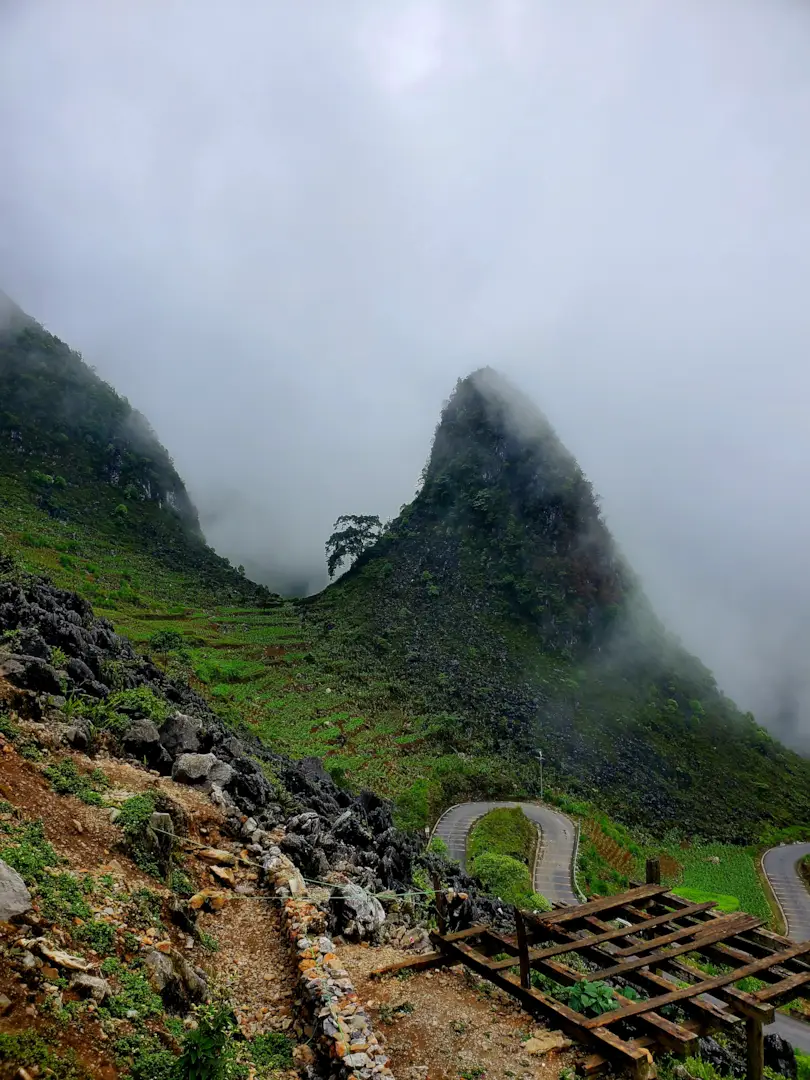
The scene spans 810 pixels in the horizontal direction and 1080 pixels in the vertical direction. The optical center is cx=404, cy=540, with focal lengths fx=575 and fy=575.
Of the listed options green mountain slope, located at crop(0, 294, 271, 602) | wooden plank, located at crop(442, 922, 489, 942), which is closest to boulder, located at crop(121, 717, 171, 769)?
wooden plank, located at crop(442, 922, 489, 942)

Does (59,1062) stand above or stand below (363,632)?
below

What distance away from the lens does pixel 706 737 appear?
88.8 m

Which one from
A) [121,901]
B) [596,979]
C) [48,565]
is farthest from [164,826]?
[48,565]

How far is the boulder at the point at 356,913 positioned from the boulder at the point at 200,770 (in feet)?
15.8

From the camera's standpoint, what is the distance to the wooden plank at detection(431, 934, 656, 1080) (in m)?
7.40

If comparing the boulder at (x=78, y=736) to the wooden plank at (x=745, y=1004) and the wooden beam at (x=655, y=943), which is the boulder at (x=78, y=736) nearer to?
the wooden beam at (x=655, y=943)

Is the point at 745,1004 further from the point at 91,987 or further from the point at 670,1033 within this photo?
the point at 91,987

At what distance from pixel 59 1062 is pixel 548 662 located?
85.9m

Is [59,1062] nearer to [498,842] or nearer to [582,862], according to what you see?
[498,842]

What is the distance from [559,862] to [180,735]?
33969 millimetres

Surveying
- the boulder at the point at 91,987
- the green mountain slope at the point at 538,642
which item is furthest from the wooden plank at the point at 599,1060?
the green mountain slope at the point at 538,642

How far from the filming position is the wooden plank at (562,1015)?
24.3 feet

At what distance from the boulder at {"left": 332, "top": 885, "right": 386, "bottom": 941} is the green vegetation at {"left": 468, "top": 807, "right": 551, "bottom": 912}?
53.2 ft

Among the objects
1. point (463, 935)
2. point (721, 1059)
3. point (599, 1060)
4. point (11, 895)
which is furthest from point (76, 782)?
point (721, 1059)
